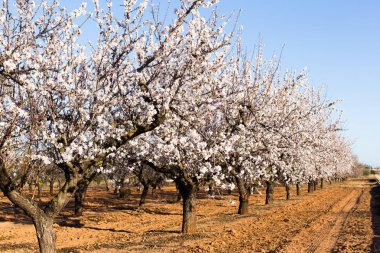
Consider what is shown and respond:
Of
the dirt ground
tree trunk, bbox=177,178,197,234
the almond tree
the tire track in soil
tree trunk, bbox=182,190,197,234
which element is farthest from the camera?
tree trunk, bbox=182,190,197,234

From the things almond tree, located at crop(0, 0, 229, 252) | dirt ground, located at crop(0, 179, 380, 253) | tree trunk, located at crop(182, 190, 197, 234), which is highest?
almond tree, located at crop(0, 0, 229, 252)

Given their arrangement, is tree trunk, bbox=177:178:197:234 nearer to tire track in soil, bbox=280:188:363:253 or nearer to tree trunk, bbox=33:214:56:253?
tire track in soil, bbox=280:188:363:253

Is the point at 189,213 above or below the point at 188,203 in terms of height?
below

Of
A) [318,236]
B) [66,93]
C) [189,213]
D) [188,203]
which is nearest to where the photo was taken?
[66,93]

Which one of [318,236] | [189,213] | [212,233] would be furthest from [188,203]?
[318,236]

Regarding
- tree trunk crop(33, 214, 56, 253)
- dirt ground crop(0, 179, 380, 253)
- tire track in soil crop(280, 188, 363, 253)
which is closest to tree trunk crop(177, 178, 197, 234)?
dirt ground crop(0, 179, 380, 253)

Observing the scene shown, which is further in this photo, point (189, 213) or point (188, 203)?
point (189, 213)

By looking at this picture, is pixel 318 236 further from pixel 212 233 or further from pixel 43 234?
pixel 43 234

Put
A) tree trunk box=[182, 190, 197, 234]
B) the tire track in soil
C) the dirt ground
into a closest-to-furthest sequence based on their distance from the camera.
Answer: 1. the tire track in soil
2. the dirt ground
3. tree trunk box=[182, 190, 197, 234]

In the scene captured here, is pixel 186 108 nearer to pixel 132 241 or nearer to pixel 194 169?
pixel 194 169

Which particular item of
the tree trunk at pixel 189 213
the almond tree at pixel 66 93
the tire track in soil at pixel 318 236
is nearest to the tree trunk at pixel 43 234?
the almond tree at pixel 66 93

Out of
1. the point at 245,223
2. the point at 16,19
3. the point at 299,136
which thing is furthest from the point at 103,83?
the point at 245,223

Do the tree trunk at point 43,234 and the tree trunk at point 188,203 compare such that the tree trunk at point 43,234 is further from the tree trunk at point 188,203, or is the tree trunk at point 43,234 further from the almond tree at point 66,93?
the tree trunk at point 188,203

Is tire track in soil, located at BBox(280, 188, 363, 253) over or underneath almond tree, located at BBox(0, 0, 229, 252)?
underneath
